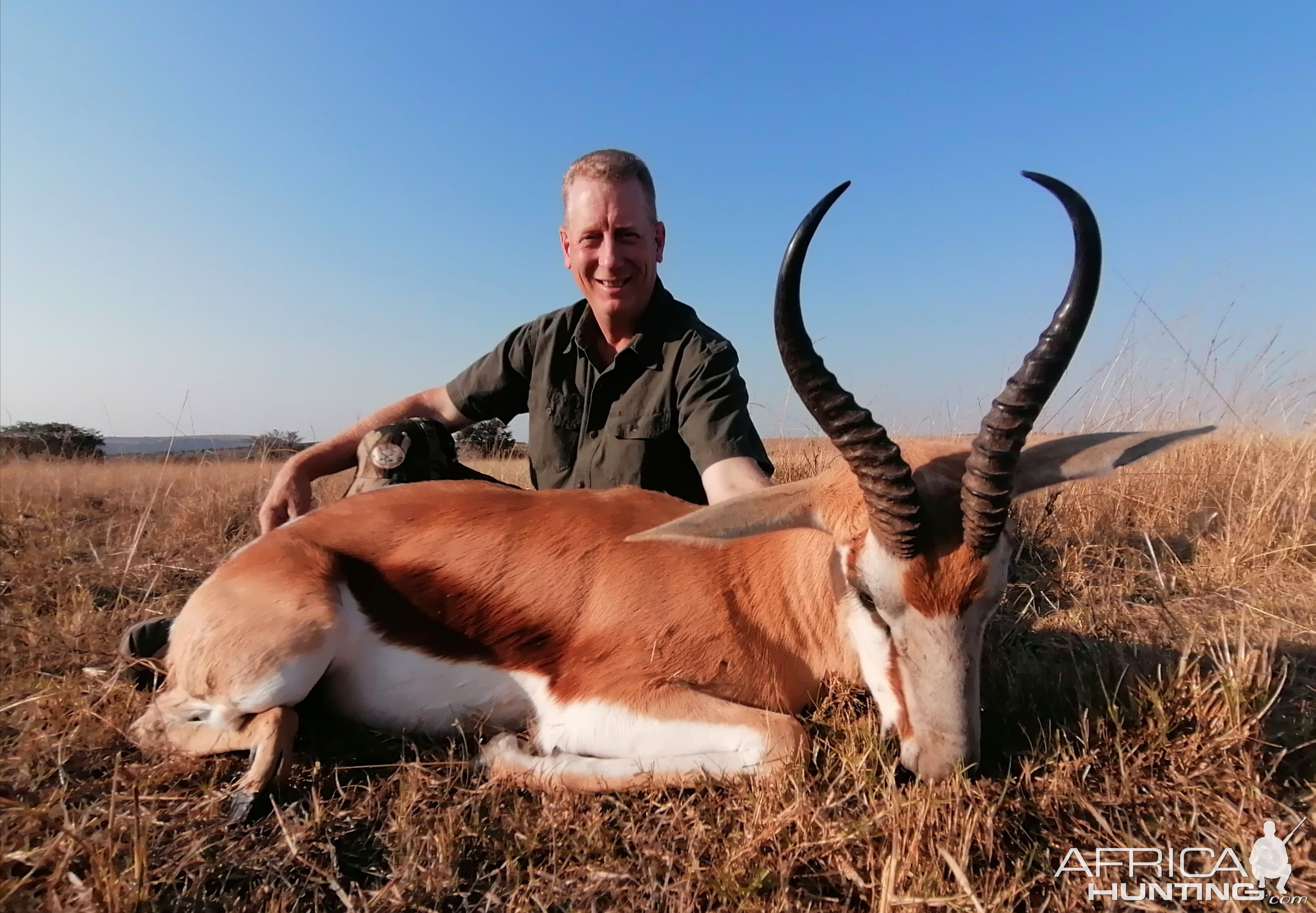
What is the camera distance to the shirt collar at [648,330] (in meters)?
4.86

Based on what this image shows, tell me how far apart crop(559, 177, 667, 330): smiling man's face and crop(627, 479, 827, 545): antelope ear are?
246cm

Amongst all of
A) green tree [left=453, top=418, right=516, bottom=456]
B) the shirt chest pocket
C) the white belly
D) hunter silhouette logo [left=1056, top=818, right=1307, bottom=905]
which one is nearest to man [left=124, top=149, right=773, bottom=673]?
the shirt chest pocket

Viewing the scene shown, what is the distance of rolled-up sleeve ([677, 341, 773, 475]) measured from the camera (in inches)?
166

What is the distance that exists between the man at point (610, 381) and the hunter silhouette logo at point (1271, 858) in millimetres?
2723

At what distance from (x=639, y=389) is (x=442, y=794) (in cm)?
294

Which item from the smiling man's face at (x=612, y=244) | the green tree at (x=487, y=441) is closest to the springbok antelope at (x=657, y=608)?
the smiling man's face at (x=612, y=244)

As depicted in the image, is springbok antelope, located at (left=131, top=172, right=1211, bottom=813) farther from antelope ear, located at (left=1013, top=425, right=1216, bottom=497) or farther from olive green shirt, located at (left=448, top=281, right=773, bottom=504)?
olive green shirt, located at (left=448, top=281, right=773, bottom=504)

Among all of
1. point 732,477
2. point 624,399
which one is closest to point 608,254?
point 624,399

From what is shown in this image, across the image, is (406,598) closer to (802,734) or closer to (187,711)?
(187,711)

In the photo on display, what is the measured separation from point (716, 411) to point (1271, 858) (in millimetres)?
3070

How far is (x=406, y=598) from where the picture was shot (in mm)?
3051

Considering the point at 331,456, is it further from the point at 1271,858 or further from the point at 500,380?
the point at 1271,858

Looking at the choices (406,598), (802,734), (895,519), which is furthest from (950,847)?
(406,598)

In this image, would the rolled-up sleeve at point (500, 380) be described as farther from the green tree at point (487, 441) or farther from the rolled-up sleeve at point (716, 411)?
the green tree at point (487, 441)
